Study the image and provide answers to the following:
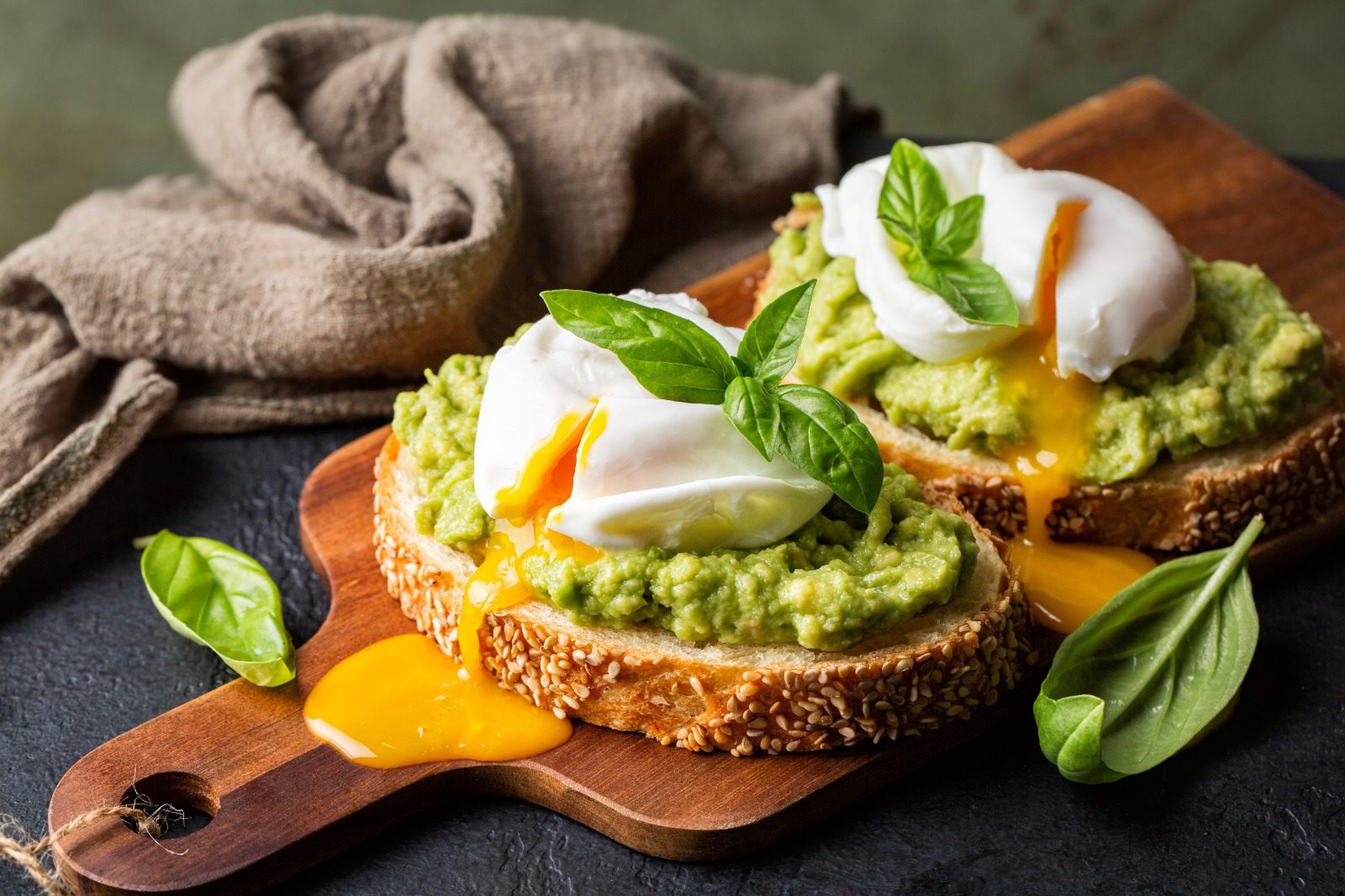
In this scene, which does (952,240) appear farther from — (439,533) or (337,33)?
(337,33)

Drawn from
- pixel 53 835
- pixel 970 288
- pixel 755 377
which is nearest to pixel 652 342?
pixel 755 377

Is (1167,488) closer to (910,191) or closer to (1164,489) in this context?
(1164,489)

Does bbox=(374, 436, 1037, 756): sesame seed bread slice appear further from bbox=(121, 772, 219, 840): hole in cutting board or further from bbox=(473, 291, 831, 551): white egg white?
bbox=(121, 772, 219, 840): hole in cutting board

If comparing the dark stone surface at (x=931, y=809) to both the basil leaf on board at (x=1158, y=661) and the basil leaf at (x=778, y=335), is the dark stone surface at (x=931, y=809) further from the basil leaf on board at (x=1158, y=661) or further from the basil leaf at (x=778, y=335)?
the basil leaf at (x=778, y=335)

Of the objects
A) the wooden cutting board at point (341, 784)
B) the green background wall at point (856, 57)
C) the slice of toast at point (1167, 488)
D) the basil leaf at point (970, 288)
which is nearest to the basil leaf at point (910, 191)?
the basil leaf at point (970, 288)

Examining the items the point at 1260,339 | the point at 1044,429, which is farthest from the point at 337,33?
the point at 1260,339

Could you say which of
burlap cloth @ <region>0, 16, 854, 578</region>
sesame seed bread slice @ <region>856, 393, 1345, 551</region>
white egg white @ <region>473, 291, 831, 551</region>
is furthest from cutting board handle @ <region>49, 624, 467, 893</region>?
sesame seed bread slice @ <region>856, 393, 1345, 551</region>
